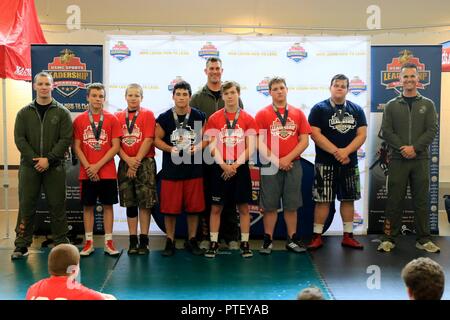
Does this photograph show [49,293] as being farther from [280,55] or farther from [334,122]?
[280,55]

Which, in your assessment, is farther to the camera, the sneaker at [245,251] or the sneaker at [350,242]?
the sneaker at [350,242]

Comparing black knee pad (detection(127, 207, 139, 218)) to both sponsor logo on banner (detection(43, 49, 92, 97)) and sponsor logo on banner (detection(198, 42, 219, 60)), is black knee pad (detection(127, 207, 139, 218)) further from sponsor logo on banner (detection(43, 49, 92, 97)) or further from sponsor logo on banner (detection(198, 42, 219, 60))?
sponsor logo on banner (detection(198, 42, 219, 60))

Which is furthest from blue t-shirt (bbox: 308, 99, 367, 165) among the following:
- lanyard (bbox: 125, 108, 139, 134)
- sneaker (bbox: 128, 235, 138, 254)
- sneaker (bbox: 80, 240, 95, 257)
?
sneaker (bbox: 80, 240, 95, 257)

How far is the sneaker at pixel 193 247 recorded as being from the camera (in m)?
4.16

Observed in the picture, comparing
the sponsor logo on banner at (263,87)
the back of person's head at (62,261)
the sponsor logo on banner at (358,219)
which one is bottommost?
the sponsor logo on banner at (358,219)

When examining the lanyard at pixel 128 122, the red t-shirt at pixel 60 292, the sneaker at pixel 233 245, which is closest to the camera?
the red t-shirt at pixel 60 292

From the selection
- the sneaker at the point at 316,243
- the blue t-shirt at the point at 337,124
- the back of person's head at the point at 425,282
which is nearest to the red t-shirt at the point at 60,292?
the back of person's head at the point at 425,282

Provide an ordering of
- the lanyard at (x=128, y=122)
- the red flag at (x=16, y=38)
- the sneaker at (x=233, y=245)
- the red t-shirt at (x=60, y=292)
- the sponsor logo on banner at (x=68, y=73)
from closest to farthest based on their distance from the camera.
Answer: the red t-shirt at (x=60, y=292)
the lanyard at (x=128, y=122)
the sneaker at (x=233, y=245)
the red flag at (x=16, y=38)
the sponsor logo on banner at (x=68, y=73)

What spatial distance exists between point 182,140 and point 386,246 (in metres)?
2.16

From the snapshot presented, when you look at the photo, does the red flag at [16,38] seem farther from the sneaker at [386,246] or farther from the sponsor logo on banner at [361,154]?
the sneaker at [386,246]

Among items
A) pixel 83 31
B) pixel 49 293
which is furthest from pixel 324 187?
pixel 83 31

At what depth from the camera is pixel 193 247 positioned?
4234 mm

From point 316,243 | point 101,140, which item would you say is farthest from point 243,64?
point 316,243

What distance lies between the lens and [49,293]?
1880 mm
